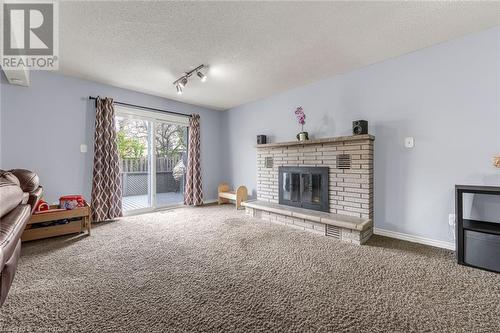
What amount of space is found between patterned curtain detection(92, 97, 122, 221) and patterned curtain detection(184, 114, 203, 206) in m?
1.43

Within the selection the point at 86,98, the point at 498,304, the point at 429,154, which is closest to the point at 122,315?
the point at 498,304

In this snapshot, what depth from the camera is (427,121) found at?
8.39 ft

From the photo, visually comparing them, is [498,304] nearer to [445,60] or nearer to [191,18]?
[445,60]

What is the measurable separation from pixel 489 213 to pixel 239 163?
4022 millimetres

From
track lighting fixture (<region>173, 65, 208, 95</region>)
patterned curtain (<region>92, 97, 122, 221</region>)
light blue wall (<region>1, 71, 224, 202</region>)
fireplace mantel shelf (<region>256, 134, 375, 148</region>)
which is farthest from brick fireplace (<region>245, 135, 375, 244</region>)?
light blue wall (<region>1, 71, 224, 202</region>)

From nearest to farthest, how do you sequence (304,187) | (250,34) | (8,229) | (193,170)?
(8,229), (250,34), (304,187), (193,170)

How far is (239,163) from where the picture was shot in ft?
16.8

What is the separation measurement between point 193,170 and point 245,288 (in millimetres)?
3528

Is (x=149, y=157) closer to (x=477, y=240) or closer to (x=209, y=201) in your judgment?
(x=209, y=201)

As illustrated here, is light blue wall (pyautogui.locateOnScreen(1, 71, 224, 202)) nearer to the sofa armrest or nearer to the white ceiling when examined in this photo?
the white ceiling

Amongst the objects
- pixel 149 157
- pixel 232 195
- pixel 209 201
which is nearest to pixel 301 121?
pixel 232 195

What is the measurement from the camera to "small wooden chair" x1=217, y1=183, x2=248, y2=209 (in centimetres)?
459

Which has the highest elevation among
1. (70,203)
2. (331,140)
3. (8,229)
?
(331,140)

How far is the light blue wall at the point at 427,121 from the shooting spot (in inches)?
88.1
